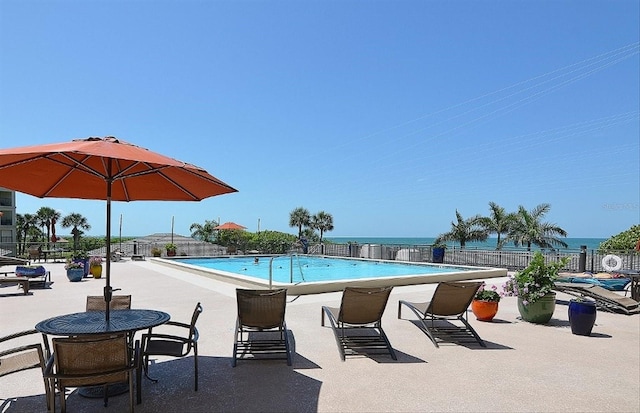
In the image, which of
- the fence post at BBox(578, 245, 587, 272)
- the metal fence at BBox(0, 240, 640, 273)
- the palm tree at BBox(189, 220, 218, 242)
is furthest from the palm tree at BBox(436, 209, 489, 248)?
the palm tree at BBox(189, 220, 218, 242)

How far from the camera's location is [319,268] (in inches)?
755

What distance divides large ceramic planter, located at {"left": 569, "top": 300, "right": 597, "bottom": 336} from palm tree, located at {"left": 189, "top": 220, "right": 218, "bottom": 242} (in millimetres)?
28524

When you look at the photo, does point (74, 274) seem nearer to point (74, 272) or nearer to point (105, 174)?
point (74, 272)

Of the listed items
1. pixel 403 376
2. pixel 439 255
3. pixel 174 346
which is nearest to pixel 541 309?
pixel 403 376

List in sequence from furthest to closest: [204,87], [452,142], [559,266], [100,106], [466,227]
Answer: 1. [452,142]
2. [466,227]
3. [204,87]
4. [100,106]
5. [559,266]

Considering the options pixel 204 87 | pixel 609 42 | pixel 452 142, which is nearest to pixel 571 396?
pixel 204 87

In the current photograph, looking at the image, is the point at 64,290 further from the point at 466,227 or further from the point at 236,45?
the point at 466,227

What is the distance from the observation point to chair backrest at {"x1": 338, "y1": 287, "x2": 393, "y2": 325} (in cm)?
529

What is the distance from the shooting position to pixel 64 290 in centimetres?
1061

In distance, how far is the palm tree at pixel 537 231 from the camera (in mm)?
22656

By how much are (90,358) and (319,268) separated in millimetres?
16266

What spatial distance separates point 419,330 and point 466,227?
2019 centimetres

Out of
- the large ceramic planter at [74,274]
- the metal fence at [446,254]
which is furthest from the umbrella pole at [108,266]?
the metal fence at [446,254]

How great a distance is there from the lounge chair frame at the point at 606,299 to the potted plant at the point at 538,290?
1.11 m
